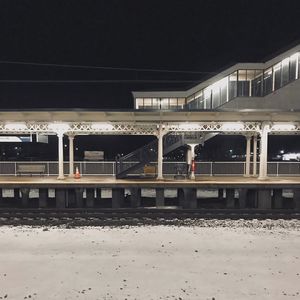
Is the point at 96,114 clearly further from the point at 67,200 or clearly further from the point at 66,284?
the point at 66,284

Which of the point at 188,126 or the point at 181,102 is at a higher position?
the point at 181,102

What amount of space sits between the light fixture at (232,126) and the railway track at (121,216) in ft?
17.0

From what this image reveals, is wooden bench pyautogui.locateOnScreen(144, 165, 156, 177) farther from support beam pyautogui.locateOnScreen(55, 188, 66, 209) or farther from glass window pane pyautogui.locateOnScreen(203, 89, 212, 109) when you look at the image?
glass window pane pyautogui.locateOnScreen(203, 89, 212, 109)

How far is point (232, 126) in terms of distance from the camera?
16.3 m

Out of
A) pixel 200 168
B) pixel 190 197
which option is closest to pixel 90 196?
pixel 190 197

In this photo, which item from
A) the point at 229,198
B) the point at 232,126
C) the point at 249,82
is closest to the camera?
the point at 229,198

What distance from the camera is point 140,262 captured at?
25.5 feet

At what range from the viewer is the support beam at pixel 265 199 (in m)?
14.6

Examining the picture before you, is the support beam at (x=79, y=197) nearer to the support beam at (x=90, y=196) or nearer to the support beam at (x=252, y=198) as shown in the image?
the support beam at (x=90, y=196)

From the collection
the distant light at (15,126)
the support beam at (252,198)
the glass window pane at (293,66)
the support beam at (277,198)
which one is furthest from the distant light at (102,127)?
the glass window pane at (293,66)

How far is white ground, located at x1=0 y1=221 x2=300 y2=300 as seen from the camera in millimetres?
6223

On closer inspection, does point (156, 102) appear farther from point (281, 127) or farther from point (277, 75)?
point (281, 127)

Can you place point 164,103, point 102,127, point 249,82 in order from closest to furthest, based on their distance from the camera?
point 102,127 < point 249,82 < point 164,103

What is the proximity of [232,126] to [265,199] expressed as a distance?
14.9ft
